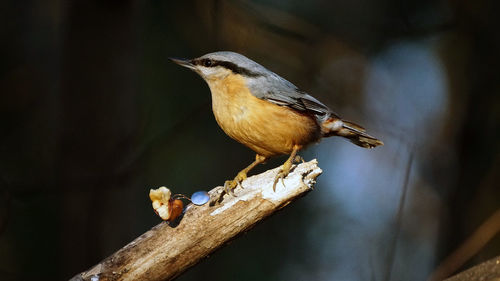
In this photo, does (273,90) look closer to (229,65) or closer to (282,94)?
(282,94)

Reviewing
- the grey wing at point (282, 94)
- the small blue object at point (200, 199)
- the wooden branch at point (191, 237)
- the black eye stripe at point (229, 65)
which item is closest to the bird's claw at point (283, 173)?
the wooden branch at point (191, 237)

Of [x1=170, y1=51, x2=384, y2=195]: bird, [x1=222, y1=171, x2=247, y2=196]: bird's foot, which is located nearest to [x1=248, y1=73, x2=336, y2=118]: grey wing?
[x1=170, y1=51, x2=384, y2=195]: bird

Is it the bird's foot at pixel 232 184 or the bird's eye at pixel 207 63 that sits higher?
the bird's eye at pixel 207 63

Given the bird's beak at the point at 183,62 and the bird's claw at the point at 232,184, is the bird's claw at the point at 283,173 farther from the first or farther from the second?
the bird's beak at the point at 183,62

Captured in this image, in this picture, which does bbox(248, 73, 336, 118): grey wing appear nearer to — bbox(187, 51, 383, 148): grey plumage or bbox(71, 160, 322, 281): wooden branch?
bbox(187, 51, 383, 148): grey plumage

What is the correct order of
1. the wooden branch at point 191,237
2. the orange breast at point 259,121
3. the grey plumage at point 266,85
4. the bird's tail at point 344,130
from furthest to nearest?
the bird's tail at point 344,130 < the grey plumage at point 266,85 < the orange breast at point 259,121 < the wooden branch at point 191,237

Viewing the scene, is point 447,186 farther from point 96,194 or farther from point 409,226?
point 96,194

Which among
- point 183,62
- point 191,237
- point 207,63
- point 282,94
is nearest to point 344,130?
point 282,94
